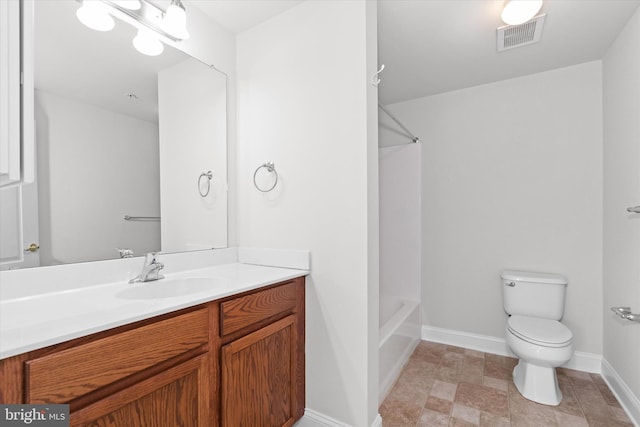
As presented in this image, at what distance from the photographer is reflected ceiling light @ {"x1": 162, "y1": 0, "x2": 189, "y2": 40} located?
4.64ft

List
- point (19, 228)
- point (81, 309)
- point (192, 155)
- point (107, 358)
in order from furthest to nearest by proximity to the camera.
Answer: point (192, 155) → point (19, 228) → point (81, 309) → point (107, 358)

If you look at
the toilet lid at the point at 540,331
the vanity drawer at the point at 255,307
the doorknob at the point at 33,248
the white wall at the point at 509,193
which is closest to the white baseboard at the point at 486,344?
the white wall at the point at 509,193

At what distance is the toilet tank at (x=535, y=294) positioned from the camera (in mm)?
2166

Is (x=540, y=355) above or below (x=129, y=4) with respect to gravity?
below

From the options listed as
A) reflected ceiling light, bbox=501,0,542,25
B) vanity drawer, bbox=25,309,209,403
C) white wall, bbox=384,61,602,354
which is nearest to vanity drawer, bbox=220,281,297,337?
vanity drawer, bbox=25,309,209,403

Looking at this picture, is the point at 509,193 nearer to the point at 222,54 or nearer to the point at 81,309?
the point at 222,54

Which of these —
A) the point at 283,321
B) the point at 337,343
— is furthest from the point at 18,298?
the point at 337,343

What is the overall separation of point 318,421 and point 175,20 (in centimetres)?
218

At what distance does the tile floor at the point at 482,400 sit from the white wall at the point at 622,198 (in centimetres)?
19

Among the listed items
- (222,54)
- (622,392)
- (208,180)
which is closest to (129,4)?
(222,54)

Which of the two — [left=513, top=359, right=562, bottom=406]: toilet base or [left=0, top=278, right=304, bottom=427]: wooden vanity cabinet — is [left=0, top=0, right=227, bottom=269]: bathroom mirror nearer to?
[left=0, top=278, right=304, bottom=427]: wooden vanity cabinet

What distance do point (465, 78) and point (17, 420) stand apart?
3.10 m

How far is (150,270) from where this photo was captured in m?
1.40

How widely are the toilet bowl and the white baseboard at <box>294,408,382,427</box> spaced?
1.04 metres
